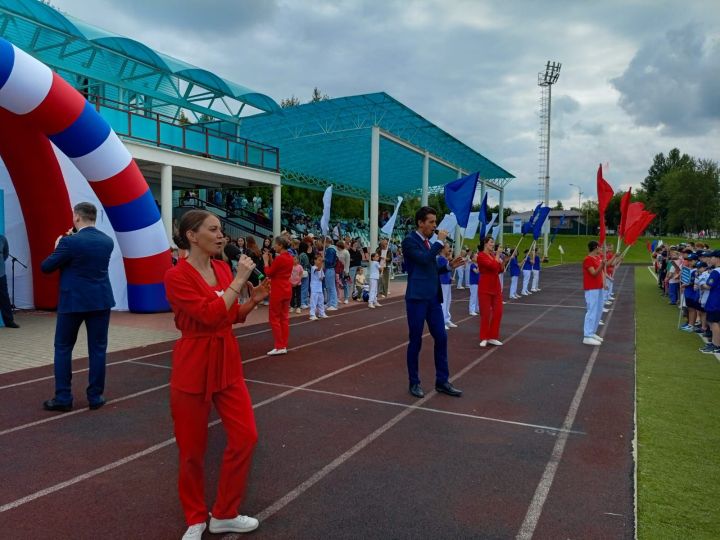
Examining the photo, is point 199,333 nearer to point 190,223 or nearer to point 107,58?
point 190,223

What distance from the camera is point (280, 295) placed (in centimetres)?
793

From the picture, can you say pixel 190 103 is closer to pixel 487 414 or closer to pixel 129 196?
pixel 129 196

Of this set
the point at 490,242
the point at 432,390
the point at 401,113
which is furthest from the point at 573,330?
the point at 401,113

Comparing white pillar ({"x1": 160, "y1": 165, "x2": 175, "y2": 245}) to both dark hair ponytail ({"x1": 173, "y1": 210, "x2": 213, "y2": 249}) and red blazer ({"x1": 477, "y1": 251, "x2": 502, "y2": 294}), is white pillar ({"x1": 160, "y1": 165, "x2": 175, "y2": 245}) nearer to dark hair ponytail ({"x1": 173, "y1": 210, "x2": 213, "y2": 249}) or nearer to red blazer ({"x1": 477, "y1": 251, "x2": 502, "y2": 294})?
red blazer ({"x1": 477, "y1": 251, "x2": 502, "y2": 294})

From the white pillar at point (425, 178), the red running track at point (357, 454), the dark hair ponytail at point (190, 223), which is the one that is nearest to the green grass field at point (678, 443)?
the red running track at point (357, 454)

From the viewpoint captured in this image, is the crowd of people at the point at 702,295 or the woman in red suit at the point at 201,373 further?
the crowd of people at the point at 702,295

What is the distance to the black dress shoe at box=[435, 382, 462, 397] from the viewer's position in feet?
19.1

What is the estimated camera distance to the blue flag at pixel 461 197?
668 cm

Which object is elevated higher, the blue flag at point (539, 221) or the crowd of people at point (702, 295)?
the blue flag at point (539, 221)

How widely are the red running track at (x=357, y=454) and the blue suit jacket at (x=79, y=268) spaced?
1080mm

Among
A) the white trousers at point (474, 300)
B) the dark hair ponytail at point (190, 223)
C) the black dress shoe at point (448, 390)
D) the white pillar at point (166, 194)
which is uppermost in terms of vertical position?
the white pillar at point (166, 194)

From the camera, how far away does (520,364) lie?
745 cm

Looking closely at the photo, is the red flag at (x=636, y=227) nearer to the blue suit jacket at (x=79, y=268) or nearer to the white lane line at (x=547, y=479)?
the white lane line at (x=547, y=479)

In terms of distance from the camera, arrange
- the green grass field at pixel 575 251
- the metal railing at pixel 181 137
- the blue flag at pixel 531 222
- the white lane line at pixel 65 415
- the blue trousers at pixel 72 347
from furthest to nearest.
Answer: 1. the green grass field at pixel 575 251
2. the metal railing at pixel 181 137
3. the blue flag at pixel 531 222
4. the blue trousers at pixel 72 347
5. the white lane line at pixel 65 415
